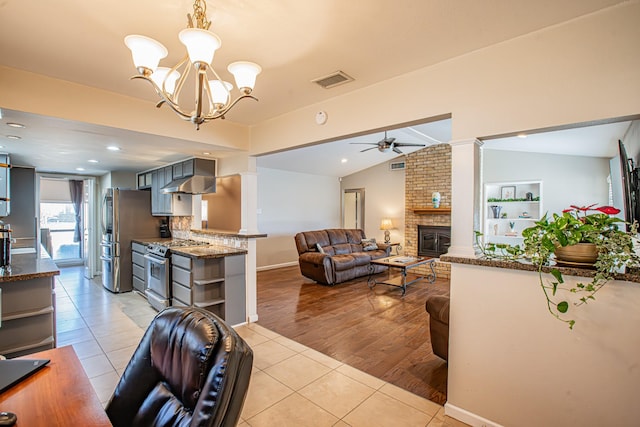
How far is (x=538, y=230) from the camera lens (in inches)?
69.2

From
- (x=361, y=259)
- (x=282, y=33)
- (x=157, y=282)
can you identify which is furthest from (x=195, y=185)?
(x=361, y=259)

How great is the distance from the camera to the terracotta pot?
1601 mm

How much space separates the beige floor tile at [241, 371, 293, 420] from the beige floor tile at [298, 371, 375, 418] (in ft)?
0.56

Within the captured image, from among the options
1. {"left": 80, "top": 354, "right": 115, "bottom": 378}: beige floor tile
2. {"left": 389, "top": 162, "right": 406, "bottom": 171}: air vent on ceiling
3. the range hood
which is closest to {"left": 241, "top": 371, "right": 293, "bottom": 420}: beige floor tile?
{"left": 80, "top": 354, "right": 115, "bottom": 378}: beige floor tile

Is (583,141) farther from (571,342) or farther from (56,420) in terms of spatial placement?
(56,420)

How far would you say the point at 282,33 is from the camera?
182cm

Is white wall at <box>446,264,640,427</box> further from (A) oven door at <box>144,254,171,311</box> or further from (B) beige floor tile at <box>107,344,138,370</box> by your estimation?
(A) oven door at <box>144,254,171,311</box>

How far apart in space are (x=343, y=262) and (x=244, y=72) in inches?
185

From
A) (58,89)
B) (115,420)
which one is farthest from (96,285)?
A: (115,420)

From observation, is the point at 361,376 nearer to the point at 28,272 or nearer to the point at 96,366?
the point at 96,366

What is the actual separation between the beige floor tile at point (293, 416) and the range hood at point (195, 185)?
9.83ft

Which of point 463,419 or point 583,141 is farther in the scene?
point 583,141

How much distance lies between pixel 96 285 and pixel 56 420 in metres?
5.89

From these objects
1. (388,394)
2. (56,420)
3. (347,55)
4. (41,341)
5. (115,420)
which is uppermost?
(347,55)
